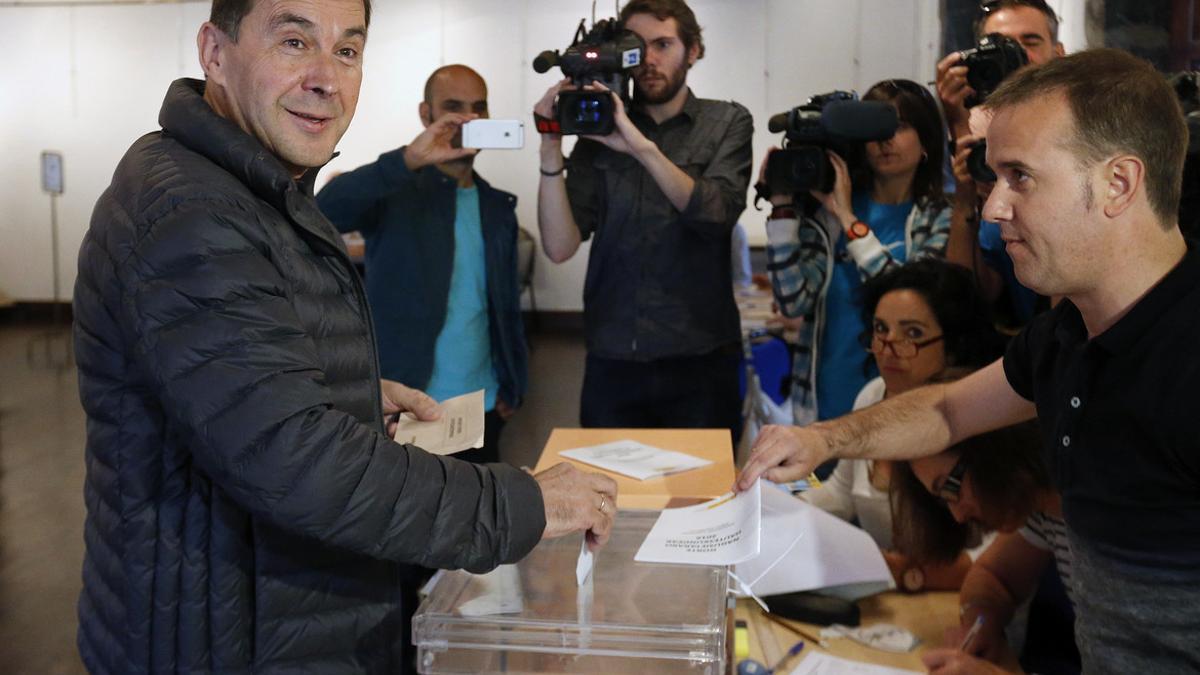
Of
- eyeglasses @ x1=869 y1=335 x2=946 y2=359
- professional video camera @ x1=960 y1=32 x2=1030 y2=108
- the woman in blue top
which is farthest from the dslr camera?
eyeglasses @ x1=869 y1=335 x2=946 y2=359

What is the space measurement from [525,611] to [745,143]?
1964 mm

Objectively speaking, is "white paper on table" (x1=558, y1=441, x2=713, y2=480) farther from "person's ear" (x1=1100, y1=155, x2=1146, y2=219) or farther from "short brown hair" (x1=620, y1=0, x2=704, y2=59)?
"short brown hair" (x1=620, y1=0, x2=704, y2=59)

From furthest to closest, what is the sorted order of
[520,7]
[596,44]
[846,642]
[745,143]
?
[520,7] → [745,143] → [596,44] → [846,642]

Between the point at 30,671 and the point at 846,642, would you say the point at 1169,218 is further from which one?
the point at 30,671

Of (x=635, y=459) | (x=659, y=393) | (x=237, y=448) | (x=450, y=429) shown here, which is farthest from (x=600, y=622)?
(x=659, y=393)

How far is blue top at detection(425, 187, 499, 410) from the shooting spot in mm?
2982

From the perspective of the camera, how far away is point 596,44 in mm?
2746

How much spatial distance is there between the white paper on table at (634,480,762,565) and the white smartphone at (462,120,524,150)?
153 centimetres

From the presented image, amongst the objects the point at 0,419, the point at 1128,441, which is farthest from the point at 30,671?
the point at 0,419

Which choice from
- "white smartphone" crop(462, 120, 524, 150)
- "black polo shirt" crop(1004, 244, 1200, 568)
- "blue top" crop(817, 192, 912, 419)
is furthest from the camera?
"white smartphone" crop(462, 120, 524, 150)

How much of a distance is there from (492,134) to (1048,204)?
72.6 inches

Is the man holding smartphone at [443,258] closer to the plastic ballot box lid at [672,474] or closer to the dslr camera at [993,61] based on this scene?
the plastic ballot box lid at [672,474]

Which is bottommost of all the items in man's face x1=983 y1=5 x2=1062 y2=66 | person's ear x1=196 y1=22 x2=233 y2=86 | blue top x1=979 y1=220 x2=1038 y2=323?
blue top x1=979 y1=220 x2=1038 y2=323

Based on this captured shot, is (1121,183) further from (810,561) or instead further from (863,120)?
(863,120)
